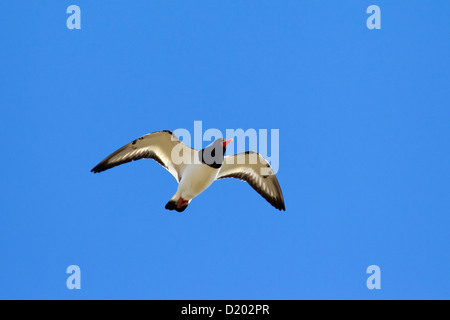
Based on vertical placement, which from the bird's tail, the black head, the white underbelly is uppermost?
the black head

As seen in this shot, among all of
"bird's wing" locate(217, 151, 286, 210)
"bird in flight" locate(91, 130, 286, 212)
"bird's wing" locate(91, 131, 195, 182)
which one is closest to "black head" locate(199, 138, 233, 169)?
"bird in flight" locate(91, 130, 286, 212)

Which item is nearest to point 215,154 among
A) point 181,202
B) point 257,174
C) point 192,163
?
point 192,163

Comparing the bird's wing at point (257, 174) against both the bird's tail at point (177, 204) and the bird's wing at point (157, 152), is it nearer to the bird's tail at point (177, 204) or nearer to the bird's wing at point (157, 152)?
the bird's wing at point (157, 152)

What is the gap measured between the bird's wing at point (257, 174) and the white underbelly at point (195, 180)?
28.5 inches

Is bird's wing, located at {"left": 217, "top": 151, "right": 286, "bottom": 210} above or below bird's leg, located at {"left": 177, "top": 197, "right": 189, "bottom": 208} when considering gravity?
above

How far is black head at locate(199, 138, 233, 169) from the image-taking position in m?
7.95

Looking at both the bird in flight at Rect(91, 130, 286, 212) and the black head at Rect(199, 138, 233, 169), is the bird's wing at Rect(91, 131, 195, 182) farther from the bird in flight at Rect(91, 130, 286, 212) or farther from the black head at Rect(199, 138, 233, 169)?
the black head at Rect(199, 138, 233, 169)

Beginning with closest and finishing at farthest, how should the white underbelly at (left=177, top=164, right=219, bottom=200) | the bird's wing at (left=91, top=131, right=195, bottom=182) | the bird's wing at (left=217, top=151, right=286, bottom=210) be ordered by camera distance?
1. the white underbelly at (left=177, top=164, right=219, bottom=200)
2. the bird's wing at (left=91, top=131, right=195, bottom=182)
3. the bird's wing at (left=217, top=151, right=286, bottom=210)

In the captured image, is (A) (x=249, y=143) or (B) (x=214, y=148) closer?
(B) (x=214, y=148)
